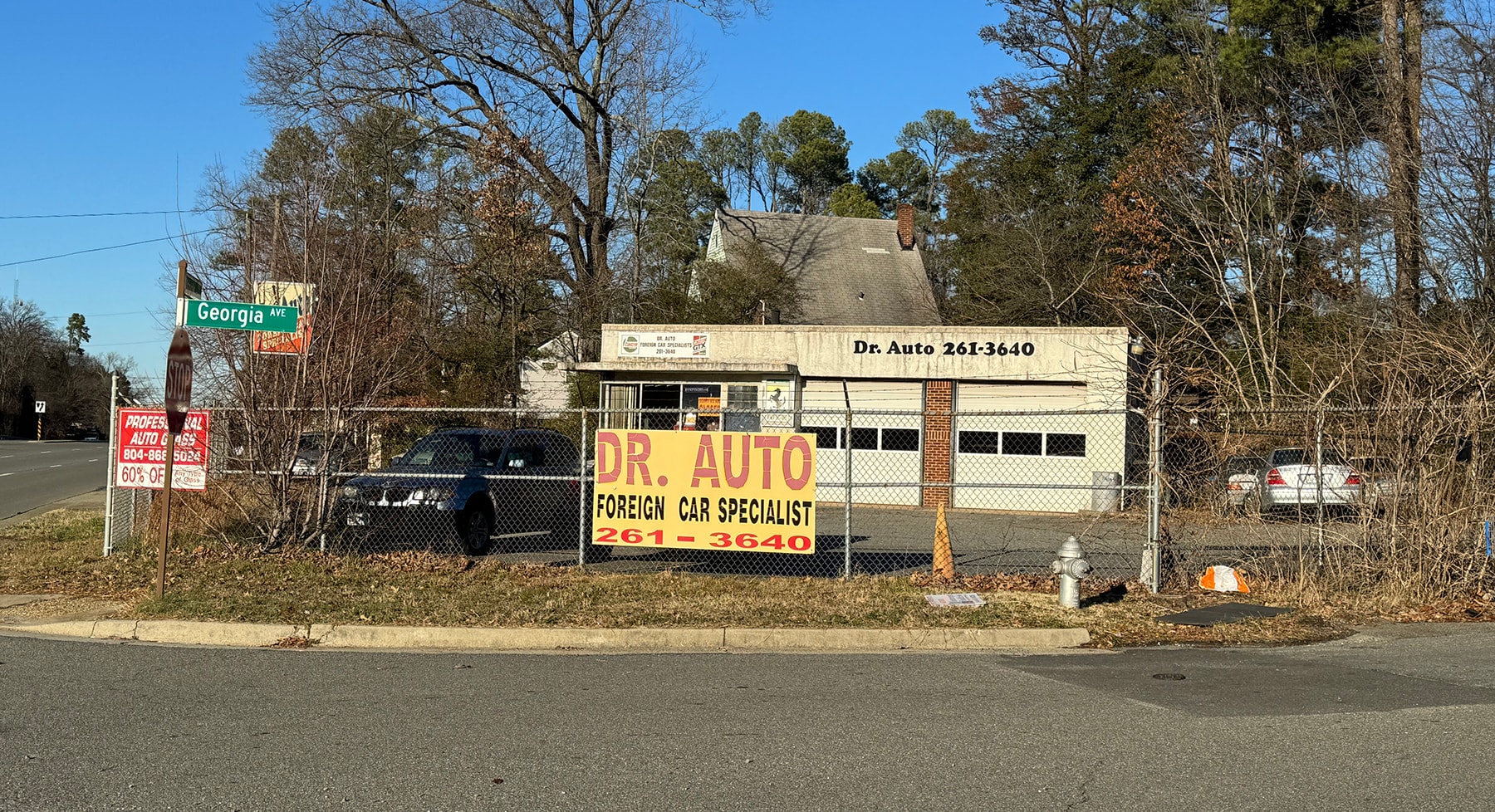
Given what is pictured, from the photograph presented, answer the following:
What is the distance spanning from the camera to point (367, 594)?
Result: 1012 cm

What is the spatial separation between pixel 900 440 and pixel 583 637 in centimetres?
1461

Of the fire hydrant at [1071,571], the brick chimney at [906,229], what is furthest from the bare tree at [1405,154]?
the brick chimney at [906,229]

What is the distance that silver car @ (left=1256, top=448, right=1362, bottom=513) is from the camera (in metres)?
10.8

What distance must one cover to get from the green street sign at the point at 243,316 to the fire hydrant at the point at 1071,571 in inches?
309

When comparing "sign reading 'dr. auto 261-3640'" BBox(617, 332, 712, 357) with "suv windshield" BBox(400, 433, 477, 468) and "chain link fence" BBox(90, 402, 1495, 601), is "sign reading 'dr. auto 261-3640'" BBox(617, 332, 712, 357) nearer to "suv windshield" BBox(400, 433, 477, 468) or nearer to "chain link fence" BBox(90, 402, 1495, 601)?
"chain link fence" BBox(90, 402, 1495, 601)

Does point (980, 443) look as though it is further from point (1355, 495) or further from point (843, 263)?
point (843, 263)

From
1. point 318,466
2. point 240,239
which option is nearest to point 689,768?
point 318,466

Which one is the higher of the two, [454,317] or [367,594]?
[454,317]

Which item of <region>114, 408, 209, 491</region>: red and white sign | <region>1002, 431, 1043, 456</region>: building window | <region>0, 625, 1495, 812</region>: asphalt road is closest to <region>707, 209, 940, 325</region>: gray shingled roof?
<region>1002, 431, 1043, 456</region>: building window

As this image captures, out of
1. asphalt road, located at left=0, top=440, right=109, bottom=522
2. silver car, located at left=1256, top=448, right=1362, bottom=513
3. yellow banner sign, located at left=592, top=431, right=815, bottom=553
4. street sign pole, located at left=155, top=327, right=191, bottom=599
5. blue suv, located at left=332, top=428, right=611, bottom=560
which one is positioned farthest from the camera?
asphalt road, located at left=0, top=440, right=109, bottom=522

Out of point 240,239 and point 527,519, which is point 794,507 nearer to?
point 527,519

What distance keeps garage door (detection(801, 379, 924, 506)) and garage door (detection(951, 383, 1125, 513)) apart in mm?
904

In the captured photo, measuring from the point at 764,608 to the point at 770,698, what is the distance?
266 cm

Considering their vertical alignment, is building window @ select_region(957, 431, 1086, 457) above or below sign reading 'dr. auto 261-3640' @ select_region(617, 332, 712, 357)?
below
